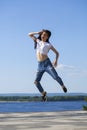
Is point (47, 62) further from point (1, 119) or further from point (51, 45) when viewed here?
point (1, 119)

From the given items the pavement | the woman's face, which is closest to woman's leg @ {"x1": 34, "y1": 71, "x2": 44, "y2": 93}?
the woman's face

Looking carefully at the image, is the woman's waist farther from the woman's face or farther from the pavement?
the pavement

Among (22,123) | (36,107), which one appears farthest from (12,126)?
(36,107)

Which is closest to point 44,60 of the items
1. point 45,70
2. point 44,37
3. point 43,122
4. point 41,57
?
point 41,57

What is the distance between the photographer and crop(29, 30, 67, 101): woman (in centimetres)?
809

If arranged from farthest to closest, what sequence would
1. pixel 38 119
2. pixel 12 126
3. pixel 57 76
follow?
pixel 38 119 < pixel 12 126 < pixel 57 76

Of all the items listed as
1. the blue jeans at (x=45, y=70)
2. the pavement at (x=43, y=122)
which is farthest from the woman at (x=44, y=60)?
the pavement at (x=43, y=122)

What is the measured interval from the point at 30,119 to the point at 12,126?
191 centimetres

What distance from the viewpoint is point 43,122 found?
1374 centimetres

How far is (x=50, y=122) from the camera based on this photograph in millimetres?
13727

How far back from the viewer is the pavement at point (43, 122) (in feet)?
41.2

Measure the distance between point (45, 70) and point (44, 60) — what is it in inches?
8.0

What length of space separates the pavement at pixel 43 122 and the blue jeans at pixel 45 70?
4.38 m

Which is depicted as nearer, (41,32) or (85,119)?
(41,32)
